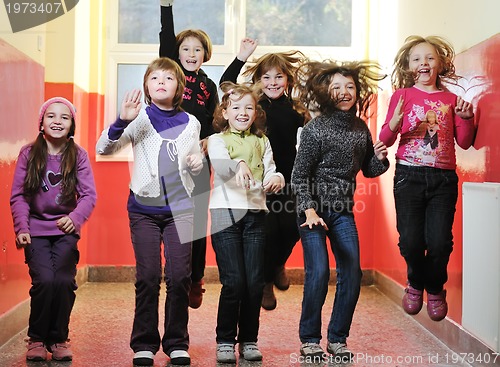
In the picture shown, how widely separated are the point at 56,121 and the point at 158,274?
705 millimetres

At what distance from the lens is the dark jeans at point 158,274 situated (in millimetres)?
2826

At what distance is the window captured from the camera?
502cm

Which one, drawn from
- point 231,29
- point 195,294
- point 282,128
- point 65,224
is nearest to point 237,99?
point 282,128

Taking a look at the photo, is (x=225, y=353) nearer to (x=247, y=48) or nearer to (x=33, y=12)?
(x=247, y=48)

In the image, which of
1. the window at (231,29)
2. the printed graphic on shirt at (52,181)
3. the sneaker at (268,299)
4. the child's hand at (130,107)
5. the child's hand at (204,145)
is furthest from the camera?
the window at (231,29)

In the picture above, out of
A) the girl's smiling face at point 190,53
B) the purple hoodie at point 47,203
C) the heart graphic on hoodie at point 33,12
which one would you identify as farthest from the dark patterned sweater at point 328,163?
the heart graphic on hoodie at point 33,12

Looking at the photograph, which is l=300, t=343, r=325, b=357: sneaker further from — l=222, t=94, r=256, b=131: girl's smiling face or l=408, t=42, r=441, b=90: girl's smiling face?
l=408, t=42, r=441, b=90: girl's smiling face

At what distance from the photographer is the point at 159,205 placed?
9.33ft

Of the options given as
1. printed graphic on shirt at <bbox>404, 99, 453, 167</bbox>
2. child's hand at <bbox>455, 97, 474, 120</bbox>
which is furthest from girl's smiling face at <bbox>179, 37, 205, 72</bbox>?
child's hand at <bbox>455, 97, 474, 120</bbox>

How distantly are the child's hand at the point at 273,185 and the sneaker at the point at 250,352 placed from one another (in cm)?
60

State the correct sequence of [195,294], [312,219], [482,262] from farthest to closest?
[195,294]
[312,219]
[482,262]

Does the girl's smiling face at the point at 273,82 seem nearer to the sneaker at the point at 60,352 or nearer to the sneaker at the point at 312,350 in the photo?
the sneaker at the point at 312,350

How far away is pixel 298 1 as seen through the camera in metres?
5.08

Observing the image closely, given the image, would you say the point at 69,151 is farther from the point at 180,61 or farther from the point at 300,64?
the point at 300,64
